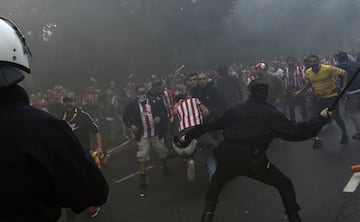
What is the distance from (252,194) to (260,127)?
7.13 feet

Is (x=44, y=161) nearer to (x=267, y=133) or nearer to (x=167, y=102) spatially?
(x=267, y=133)

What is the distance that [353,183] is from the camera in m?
5.80

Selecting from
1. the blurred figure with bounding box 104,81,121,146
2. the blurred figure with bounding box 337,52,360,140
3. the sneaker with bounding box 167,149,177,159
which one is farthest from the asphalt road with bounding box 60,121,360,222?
the blurred figure with bounding box 104,81,121,146

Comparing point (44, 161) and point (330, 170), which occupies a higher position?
point (44, 161)

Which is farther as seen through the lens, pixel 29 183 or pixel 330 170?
pixel 330 170

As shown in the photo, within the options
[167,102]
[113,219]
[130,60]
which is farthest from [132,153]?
[130,60]

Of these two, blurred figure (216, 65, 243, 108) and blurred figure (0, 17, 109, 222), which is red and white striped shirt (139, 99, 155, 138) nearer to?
blurred figure (216, 65, 243, 108)

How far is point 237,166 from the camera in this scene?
4.19 m

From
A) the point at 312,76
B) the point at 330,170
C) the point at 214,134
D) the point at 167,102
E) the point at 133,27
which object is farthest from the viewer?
the point at 133,27

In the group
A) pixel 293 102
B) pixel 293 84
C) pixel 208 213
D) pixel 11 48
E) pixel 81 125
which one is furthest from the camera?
pixel 293 84

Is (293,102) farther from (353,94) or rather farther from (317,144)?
(317,144)

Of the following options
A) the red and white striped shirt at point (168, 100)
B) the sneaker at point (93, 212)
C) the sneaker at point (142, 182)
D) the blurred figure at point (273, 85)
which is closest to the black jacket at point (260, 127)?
the sneaker at point (93, 212)

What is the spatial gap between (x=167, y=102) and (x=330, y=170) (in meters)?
3.53

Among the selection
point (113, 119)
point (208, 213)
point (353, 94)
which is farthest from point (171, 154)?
point (208, 213)
